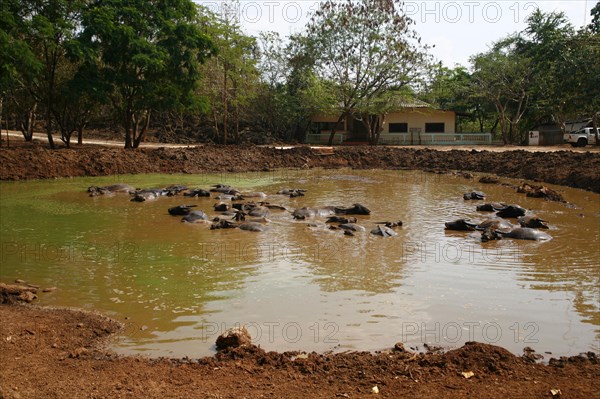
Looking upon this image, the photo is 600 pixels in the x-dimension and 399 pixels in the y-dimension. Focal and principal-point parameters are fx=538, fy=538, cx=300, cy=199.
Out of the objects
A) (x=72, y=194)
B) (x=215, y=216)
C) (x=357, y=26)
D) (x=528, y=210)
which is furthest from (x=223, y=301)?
(x=357, y=26)

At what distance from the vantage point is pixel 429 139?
1634 inches

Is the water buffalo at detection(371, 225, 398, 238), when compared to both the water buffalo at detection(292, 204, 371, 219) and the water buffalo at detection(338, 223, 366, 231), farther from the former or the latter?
the water buffalo at detection(292, 204, 371, 219)

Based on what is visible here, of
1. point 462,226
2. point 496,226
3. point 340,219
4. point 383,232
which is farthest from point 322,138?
point 383,232

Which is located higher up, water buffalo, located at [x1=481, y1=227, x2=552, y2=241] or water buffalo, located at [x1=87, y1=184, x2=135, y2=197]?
water buffalo, located at [x1=87, y1=184, x2=135, y2=197]

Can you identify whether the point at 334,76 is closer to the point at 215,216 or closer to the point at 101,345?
the point at 215,216

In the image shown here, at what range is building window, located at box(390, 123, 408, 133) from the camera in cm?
4334

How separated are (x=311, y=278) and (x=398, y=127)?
36614mm

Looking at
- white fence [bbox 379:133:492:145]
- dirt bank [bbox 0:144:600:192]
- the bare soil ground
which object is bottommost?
the bare soil ground

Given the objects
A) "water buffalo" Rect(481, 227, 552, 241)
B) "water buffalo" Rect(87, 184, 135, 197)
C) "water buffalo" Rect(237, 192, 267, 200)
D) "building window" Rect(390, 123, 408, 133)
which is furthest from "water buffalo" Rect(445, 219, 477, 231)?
"building window" Rect(390, 123, 408, 133)

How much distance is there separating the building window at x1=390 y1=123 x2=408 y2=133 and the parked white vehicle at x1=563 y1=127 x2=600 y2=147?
1206 cm

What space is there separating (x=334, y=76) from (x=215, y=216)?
27392 millimetres

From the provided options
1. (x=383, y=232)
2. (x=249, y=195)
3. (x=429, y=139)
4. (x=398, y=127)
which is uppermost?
(x=398, y=127)

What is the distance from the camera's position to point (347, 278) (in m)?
8.51

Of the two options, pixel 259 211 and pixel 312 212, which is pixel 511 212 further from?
pixel 259 211
